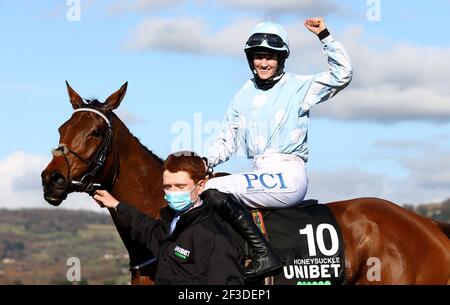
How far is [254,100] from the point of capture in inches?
319

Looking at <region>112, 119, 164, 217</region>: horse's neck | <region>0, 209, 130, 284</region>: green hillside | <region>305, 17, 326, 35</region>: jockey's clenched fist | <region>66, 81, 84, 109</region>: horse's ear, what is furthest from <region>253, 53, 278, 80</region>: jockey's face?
<region>0, 209, 130, 284</region>: green hillside

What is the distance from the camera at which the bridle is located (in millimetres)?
7832

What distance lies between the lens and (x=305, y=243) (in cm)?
792

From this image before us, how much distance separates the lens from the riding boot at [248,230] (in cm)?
716

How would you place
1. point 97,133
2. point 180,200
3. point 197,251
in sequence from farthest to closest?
point 97,133 < point 180,200 < point 197,251

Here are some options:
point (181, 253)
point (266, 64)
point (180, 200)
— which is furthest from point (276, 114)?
point (181, 253)

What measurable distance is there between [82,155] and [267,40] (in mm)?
2066

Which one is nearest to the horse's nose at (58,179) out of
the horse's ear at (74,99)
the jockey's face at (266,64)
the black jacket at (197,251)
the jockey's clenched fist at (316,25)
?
the horse's ear at (74,99)

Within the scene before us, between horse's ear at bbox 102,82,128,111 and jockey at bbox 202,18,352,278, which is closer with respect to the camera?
jockey at bbox 202,18,352,278

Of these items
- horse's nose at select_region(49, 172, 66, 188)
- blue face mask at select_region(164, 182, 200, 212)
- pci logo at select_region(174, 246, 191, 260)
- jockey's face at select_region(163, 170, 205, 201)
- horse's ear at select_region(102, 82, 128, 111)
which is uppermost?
horse's ear at select_region(102, 82, 128, 111)

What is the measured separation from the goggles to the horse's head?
1.56 meters

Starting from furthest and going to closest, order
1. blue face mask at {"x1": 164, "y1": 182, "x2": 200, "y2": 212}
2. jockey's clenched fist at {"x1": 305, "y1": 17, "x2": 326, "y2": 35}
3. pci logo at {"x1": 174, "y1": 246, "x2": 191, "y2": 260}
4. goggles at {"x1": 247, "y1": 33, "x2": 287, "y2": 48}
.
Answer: goggles at {"x1": 247, "y1": 33, "x2": 287, "y2": 48}
jockey's clenched fist at {"x1": 305, "y1": 17, "x2": 326, "y2": 35}
blue face mask at {"x1": 164, "y1": 182, "x2": 200, "y2": 212}
pci logo at {"x1": 174, "y1": 246, "x2": 191, "y2": 260}

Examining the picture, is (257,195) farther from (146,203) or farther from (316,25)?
(316,25)

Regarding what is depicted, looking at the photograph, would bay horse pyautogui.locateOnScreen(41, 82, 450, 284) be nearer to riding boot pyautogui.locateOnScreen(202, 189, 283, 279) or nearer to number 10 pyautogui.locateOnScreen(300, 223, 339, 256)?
number 10 pyautogui.locateOnScreen(300, 223, 339, 256)
